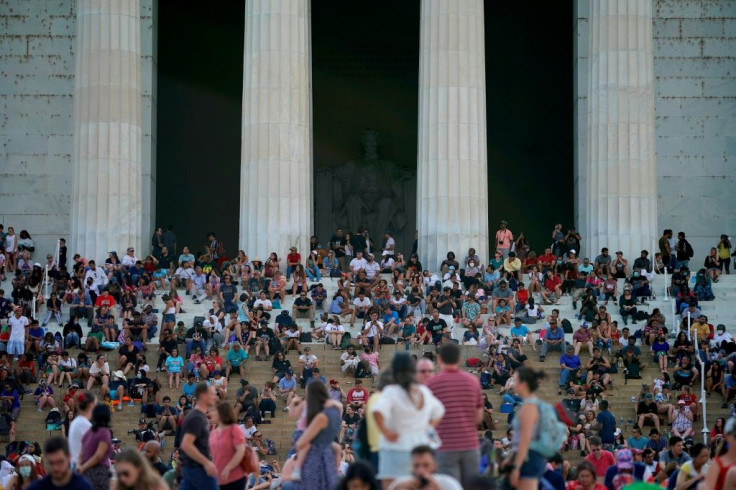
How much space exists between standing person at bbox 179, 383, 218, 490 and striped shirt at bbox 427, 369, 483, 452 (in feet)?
10.9

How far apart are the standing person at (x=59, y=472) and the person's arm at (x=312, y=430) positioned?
3307mm

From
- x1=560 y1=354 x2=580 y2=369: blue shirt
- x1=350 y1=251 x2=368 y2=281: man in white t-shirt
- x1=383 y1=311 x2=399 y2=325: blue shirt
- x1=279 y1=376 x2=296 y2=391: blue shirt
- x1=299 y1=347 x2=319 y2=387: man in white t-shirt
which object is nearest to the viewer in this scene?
x1=279 y1=376 x2=296 y2=391: blue shirt

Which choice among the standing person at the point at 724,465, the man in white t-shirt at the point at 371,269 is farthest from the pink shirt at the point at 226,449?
the man in white t-shirt at the point at 371,269

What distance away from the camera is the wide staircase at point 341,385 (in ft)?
150

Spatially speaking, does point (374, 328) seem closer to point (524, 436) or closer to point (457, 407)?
point (457, 407)

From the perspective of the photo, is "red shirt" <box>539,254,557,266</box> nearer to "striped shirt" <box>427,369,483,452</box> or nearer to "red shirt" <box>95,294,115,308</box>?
"red shirt" <box>95,294,115,308</box>

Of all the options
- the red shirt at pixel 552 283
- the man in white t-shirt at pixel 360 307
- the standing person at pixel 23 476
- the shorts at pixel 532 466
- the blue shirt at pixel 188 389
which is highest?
the red shirt at pixel 552 283

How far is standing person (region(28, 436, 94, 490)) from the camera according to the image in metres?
22.5

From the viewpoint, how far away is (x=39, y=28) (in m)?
66.3

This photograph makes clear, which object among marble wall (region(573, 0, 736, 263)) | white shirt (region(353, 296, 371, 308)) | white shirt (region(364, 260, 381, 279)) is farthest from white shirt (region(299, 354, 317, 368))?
marble wall (region(573, 0, 736, 263))

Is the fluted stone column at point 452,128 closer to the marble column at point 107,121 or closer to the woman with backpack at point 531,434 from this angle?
the marble column at point 107,121

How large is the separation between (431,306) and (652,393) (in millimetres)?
8038

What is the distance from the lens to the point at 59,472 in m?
22.5

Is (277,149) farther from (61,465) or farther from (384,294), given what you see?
(61,465)
